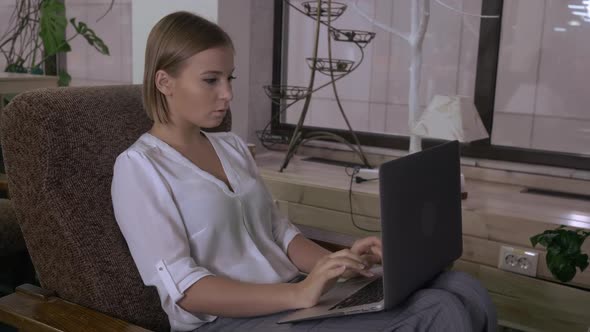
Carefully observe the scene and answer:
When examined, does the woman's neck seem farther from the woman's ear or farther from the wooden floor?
the wooden floor

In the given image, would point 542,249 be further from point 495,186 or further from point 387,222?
point 387,222

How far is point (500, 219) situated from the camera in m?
1.91

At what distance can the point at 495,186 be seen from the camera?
2359mm

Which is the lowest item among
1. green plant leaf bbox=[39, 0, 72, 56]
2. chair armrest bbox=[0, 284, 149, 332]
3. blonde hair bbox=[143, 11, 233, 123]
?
chair armrest bbox=[0, 284, 149, 332]

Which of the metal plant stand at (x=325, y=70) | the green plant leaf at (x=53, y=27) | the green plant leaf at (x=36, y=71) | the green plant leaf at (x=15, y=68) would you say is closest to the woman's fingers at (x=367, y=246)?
the metal plant stand at (x=325, y=70)

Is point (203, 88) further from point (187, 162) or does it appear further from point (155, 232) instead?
point (155, 232)

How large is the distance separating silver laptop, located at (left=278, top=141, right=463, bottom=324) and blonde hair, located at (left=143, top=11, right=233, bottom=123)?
52 centimetres

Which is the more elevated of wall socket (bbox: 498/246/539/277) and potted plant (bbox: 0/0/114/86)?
potted plant (bbox: 0/0/114/86)

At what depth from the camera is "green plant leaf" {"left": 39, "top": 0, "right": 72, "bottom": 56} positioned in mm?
3334

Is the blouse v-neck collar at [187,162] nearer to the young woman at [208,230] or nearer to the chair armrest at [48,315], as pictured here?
the young woman at [208,230]

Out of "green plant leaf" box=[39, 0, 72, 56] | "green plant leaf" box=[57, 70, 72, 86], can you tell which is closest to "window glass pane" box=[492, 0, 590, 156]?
"green plant leaf" box=[39, 0, 72, 56]

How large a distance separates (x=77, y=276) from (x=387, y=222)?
0.65 m

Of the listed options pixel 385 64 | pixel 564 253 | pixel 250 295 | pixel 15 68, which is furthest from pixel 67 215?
pixel 15 68

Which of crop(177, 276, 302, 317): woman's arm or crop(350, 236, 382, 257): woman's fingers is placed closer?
crop(177, 276, 302, 317): woman's arm
